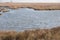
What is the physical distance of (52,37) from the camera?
1.68 ft

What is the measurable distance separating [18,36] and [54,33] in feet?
0.43

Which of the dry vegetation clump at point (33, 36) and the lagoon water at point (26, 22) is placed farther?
the lagoon water at point (26, 22)

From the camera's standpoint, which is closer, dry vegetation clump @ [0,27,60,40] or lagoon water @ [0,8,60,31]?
dry vegetation clump @ [0,27,60,40]

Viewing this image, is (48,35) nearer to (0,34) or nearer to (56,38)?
(56,38)

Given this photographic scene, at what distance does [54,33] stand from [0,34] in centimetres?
20

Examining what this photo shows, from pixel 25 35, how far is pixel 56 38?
0.11 meters

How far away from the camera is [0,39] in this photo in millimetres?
498

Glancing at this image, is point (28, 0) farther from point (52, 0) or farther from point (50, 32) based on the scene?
point (50, 32)

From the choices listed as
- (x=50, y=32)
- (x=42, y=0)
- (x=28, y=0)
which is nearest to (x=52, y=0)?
(x=42, y=0)

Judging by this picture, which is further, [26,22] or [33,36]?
[26,22]

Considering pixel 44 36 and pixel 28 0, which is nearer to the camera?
pixel 44 36

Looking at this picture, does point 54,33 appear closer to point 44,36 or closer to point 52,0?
point 44,36

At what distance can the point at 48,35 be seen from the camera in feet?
1.69

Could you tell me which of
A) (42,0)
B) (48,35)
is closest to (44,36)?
(48,35)
